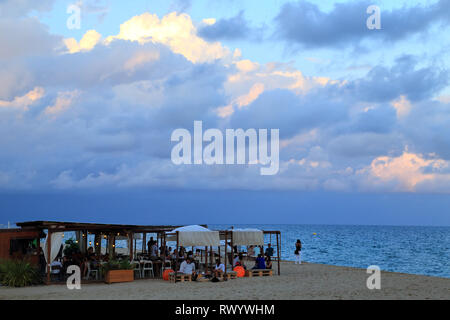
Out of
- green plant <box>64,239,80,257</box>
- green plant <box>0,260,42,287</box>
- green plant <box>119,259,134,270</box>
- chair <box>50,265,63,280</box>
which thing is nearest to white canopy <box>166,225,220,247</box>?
green plant <box>119,259,134,270</box>

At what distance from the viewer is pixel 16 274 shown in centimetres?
1689

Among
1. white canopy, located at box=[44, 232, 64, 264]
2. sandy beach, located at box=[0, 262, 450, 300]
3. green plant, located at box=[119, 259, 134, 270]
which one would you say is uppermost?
white canopy, located at box=[44, 232, 64, 264]

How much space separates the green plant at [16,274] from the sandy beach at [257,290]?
59 centimetres

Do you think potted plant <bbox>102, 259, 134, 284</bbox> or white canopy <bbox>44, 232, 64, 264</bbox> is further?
potted plant <bbox>102, 259, 134, 284</bbox>

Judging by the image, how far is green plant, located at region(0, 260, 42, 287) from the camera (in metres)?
16.8

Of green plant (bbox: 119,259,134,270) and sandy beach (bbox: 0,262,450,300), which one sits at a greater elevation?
green plant (bbox: 119,259,134,270)

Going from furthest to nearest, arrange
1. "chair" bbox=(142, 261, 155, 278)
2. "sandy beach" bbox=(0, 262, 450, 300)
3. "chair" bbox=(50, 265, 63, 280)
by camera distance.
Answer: "chair" bbox=(142, 261, 155, 278) < "chair" bbox=(50, 265, 63, 280) < "sandy beach" bbox=(0, 262, 450, 300)

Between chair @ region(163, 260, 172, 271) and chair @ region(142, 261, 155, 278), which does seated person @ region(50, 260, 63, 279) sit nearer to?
chair @ region(142, 261, 155, 278)

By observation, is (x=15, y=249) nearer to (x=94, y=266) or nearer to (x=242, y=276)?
(x=94, y=266)

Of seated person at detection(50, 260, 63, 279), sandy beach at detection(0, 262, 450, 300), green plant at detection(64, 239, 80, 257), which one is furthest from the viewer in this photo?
green plant at detection(64, 239, 80, 257)

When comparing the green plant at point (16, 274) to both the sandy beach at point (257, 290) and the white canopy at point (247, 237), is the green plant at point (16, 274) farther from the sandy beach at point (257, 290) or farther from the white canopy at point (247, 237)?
the white canopy at point (247, 237)

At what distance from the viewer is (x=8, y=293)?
48.9 ft

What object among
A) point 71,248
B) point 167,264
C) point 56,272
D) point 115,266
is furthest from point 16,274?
point 71,248

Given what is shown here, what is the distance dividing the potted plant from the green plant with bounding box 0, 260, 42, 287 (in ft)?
8.42
